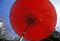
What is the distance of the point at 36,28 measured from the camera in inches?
33.5

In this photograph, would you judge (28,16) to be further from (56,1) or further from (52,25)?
(56,1)

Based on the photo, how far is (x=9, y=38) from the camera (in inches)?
56.5

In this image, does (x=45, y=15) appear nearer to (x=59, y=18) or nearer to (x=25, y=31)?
(x=25, y=31)

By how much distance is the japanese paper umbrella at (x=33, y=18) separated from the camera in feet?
2.68

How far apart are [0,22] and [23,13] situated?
0.64 metres

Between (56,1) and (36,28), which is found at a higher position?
(56,1)

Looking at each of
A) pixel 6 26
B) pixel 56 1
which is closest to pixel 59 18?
pixel 56 1

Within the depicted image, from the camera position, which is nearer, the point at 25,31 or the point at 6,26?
the point at 25,31

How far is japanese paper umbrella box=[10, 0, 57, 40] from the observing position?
0.82 metres

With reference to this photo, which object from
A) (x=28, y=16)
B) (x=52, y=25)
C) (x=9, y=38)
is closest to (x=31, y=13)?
(x=28, y=16)

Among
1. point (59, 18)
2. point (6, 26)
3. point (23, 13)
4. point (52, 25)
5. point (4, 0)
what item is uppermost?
point (4, 0)

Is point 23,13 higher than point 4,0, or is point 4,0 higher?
point 4,0

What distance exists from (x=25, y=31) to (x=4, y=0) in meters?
0.68

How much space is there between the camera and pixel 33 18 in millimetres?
831
